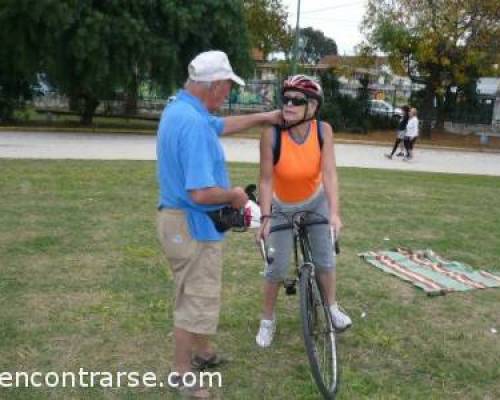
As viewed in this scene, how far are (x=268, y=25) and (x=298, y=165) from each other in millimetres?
37617

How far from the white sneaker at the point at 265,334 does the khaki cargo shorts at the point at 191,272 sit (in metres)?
0.90

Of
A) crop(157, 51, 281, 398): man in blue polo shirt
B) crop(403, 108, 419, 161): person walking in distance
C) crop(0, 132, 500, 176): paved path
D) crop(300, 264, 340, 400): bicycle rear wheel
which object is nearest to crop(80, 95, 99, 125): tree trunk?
crop(0, 132, 500, 176): paved path

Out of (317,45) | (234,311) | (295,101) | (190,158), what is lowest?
(234,311)

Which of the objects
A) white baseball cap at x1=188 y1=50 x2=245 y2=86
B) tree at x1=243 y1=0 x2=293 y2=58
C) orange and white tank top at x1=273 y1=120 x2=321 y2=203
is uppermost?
tree at x1=243 y1=0 x2=293 y2=58

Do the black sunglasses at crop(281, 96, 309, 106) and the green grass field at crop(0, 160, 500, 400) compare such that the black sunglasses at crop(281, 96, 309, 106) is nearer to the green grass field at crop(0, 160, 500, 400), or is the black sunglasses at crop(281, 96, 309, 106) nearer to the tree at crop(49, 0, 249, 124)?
the green grass field at crop(0, 160, 500, 400)

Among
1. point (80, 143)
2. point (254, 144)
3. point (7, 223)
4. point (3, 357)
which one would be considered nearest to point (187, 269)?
point (3, 357)

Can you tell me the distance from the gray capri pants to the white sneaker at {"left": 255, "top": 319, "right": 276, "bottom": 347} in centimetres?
41

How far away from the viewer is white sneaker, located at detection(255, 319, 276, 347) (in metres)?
4.20

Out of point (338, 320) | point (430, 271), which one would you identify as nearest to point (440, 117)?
point (430, 271)

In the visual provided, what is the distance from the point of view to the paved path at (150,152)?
49.8 feet

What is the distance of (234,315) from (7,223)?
3728 mm

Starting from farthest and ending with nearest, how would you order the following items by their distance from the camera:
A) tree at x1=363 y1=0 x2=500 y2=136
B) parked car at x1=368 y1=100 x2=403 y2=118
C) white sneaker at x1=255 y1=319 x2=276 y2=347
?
parked car at x1=368 y1=100 x2=403 y2=118, tree at x1=363 y1=0 x2=500 y2=136, white sneaker at x1=255 y1=319 x2=276 y2=347

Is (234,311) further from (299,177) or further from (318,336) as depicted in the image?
(299,177)

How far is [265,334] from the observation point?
4.20 m
